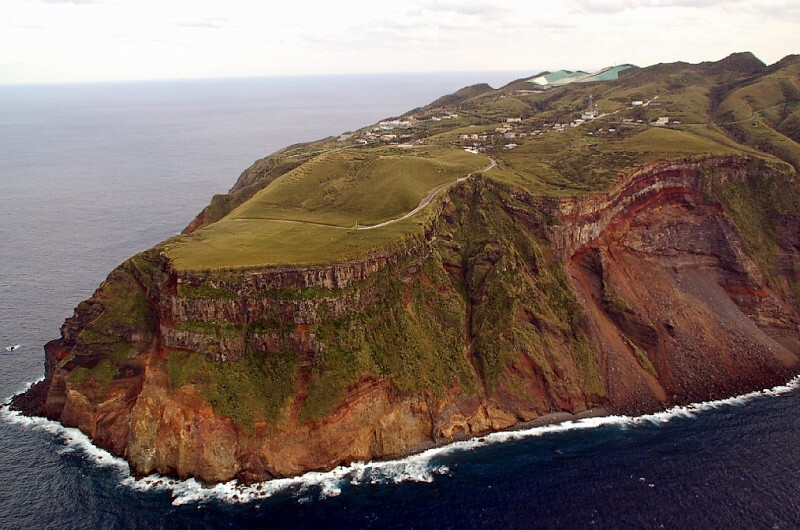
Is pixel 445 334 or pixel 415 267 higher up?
pixel 415 267

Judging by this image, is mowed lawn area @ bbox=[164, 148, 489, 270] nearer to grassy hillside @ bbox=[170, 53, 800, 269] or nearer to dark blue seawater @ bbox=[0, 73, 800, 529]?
grassy hillside @ bbox=[170, 53, 800, 269]

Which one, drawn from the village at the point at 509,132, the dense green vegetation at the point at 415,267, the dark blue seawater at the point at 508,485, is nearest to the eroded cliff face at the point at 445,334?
the dense green vegetation at the point at 415,267

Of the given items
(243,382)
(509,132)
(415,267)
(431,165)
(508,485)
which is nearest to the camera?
(508,485)

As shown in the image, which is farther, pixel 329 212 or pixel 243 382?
pixel 329 212

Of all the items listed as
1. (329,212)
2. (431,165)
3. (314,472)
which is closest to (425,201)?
(431,165)

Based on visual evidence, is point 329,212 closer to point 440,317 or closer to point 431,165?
point 431,165

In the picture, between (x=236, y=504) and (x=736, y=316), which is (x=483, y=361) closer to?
(x=236, y=504)
